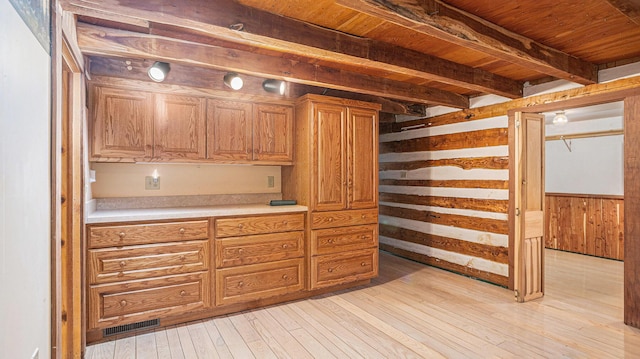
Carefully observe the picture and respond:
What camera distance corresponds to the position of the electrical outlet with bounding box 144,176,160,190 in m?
3.15

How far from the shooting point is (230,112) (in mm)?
3252

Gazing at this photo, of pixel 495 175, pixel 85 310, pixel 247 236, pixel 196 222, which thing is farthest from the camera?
pixel 495 175

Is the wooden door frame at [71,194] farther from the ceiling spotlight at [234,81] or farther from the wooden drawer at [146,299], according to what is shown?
the ceiling spotlight at [234,81]

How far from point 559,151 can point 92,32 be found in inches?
281

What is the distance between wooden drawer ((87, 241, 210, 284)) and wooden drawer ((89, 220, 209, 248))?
48mm

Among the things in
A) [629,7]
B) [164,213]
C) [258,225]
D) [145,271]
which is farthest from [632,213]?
[145,271]

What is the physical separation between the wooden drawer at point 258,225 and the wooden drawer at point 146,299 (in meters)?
0.43

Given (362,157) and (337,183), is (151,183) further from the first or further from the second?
(362,157)

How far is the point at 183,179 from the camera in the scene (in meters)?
3.33

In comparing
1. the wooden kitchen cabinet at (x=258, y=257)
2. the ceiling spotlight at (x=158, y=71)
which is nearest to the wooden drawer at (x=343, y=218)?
the wooden kitchen cabinet at (x=258, y=257)

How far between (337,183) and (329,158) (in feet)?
0.96

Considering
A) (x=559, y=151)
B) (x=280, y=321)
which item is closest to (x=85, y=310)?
(x=280, y=321)

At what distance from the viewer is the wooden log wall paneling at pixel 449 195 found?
12.6 ft

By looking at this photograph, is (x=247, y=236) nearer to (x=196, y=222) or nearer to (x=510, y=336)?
(x=196, y=222)
